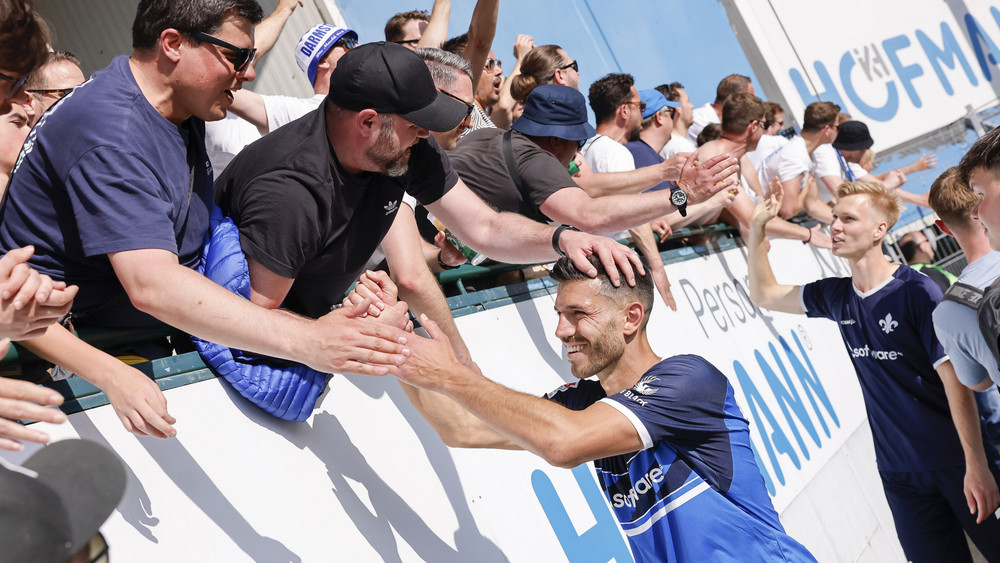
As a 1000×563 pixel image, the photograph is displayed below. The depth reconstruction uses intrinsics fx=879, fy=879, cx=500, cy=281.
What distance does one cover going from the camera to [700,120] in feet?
27.9

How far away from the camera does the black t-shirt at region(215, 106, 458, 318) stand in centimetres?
264

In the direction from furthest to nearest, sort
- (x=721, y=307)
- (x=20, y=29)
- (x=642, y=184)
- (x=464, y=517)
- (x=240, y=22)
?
(x=721, y=307), (x=642, y=184), (x=464, y=517), (x=240, y=22), (x=20, y=29)

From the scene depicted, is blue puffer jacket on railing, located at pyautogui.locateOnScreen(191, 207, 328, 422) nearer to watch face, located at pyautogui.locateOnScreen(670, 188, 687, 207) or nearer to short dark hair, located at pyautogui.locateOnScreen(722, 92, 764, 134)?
watch face, located at pyautogui.locateOnScreen(670, 188, 687, 207)

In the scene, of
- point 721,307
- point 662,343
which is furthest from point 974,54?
point 662,343

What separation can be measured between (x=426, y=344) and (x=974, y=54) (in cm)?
1525

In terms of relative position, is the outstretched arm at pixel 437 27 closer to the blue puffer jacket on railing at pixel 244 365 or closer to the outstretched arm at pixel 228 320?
the blue puffer jacket on railing at pixel 244 365

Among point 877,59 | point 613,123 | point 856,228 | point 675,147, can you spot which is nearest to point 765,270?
point 856,228

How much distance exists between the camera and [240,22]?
244cm

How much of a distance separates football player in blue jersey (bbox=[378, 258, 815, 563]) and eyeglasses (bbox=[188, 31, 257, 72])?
91 centimetres

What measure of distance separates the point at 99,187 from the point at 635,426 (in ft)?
5.20

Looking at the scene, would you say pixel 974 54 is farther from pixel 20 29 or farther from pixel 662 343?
pixel 20 29

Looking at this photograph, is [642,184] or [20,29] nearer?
[20,29]

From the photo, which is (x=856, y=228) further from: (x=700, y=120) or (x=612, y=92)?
(x=700, y=120)

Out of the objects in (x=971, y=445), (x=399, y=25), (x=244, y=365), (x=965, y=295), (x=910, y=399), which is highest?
(x=399, y=25)
